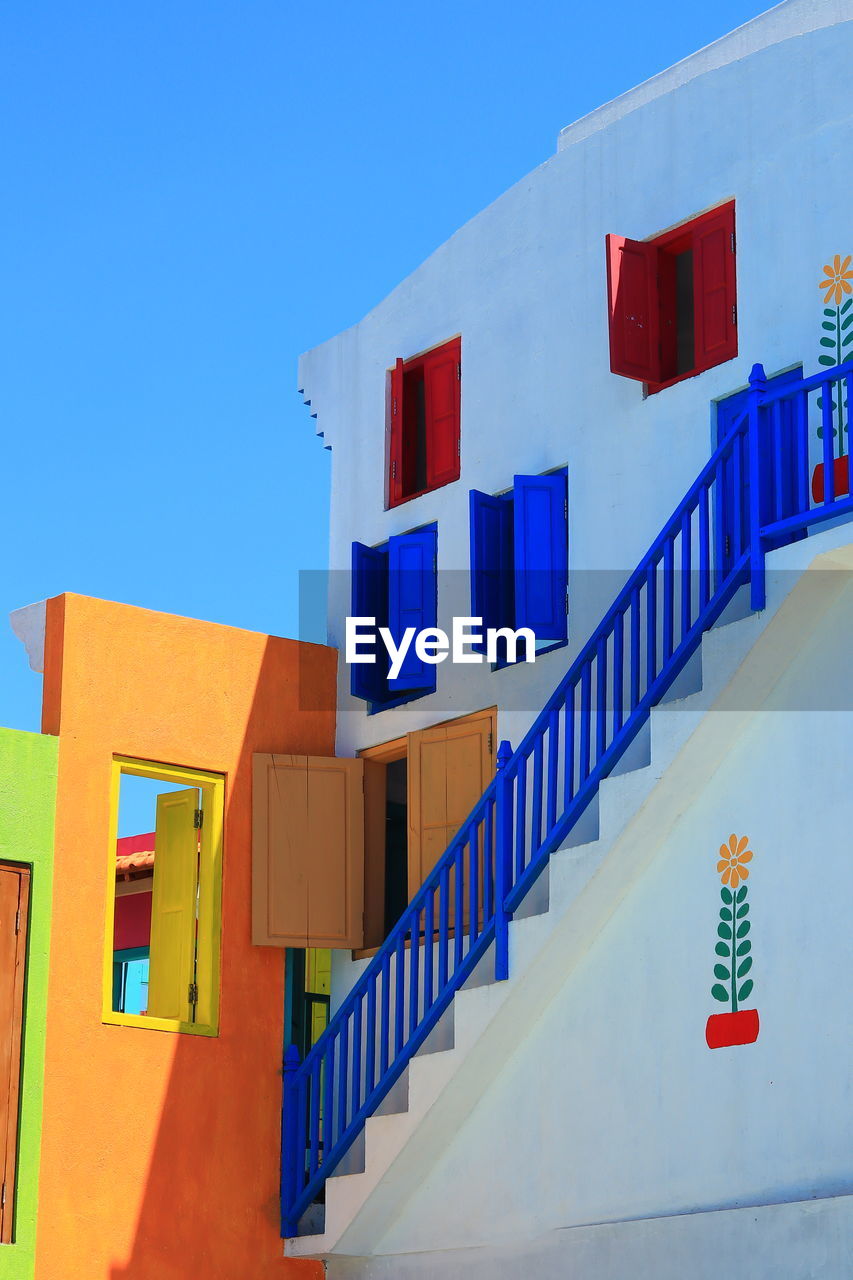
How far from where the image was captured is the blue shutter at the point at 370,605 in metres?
14.1

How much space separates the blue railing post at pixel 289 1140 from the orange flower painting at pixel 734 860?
3.16m

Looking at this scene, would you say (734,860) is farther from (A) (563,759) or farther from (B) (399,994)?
(B) (399,994)

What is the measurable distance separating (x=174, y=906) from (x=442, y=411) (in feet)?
12.8

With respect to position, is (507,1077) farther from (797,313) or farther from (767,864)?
(797,313)

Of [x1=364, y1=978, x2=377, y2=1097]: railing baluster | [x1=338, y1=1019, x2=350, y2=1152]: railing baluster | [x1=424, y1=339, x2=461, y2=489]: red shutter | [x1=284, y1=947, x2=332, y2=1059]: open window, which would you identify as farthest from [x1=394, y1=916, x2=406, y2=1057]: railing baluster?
[x1=424, y1=339, x2=461, y2=489]: red shutter

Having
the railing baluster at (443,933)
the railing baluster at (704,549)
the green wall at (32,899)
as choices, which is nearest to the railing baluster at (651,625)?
the railing baluster at (704,549)

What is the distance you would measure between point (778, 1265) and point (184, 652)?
17.7ft

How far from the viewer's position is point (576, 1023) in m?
12.0

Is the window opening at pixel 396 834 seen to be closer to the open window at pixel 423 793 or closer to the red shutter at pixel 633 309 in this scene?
the open window at pixel 423 793

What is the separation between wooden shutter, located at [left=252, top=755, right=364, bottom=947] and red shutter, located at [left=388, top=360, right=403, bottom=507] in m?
2.00

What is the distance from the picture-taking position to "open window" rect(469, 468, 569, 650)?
13.0m

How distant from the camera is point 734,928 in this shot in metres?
11.3

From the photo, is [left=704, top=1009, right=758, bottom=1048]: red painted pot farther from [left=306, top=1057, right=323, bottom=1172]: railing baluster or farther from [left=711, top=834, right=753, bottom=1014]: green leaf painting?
[left=306, top=1057, right=323, bottom=1172]: railing baluster

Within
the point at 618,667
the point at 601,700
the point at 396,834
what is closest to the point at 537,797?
the point at 601,700
